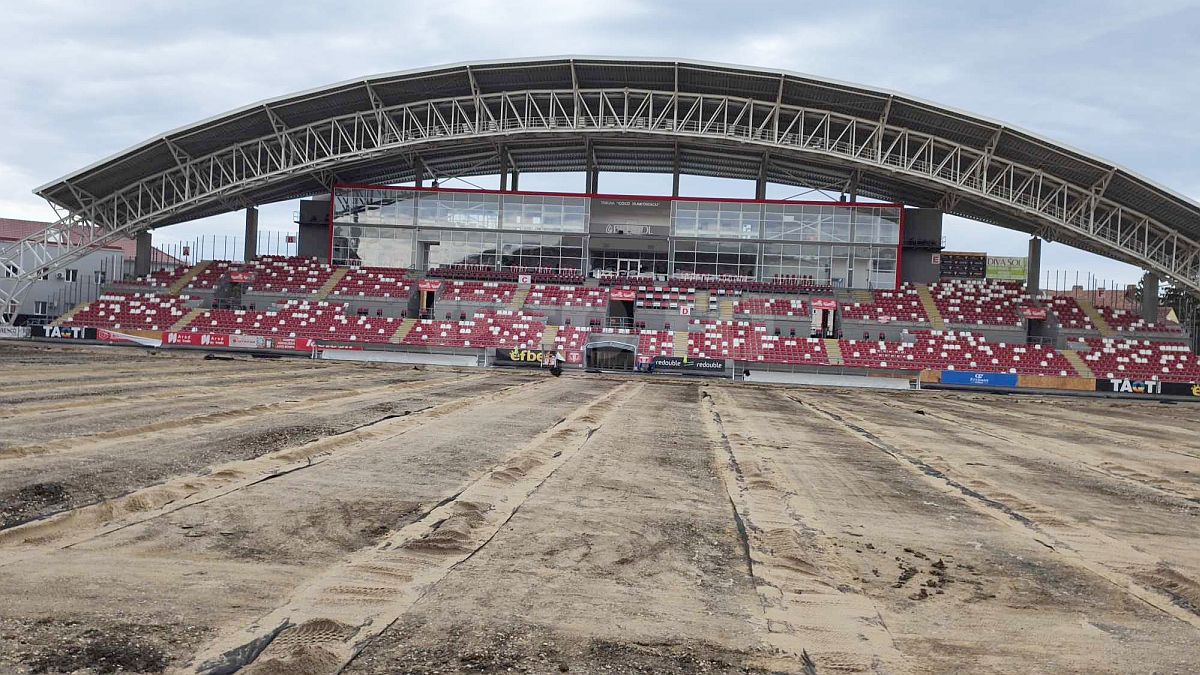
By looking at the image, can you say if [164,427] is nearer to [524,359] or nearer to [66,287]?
[524,359]

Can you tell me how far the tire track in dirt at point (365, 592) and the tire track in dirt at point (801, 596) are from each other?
2.49 metres

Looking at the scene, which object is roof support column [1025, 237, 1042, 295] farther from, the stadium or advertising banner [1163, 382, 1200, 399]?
advertising banner [1163, 382, 1200, 399]

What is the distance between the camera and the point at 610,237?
2511 inches

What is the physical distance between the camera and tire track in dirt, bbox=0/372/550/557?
6.59 meters

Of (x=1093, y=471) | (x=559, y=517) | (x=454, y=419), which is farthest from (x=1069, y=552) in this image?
(x=454, y=419)

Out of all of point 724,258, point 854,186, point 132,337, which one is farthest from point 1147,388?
point 132,337

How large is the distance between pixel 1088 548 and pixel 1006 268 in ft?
236

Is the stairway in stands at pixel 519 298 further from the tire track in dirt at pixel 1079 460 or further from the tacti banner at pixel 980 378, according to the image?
the tire track in dirt at pixel 1079 460

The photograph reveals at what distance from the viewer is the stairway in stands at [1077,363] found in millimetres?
51384

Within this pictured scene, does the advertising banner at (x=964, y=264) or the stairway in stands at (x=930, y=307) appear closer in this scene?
the stairway in stands at (x=930, y=307)

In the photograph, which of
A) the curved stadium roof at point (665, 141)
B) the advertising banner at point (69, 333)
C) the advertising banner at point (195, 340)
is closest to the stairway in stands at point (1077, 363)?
the curved stadium roof at point (665, 141)

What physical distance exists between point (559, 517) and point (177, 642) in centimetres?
434

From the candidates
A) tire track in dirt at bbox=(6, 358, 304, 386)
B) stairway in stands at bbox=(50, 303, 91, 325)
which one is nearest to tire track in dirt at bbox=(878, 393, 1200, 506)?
tire track in dirt at bbox=(6, 358, 304, 386)

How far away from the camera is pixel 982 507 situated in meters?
10.6
